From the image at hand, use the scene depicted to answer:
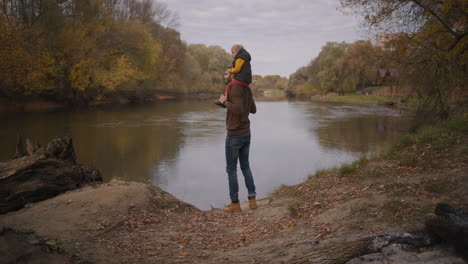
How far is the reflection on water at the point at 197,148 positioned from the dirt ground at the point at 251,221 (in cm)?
263

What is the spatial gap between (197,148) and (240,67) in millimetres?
9697

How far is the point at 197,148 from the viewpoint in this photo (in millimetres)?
15141

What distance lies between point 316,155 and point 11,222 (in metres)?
10.8

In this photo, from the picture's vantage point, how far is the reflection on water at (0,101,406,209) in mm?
10445

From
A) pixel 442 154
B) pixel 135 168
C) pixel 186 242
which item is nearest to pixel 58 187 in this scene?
pixel 186 242

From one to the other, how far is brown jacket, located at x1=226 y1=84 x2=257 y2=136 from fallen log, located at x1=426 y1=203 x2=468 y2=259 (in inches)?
122

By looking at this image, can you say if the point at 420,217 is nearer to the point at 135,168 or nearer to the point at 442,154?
the point at 442,154

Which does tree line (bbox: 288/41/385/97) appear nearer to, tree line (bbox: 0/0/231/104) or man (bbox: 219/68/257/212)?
tree line (bbox: 0/0/231/104)

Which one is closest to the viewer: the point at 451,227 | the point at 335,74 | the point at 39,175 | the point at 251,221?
the point at 451,227

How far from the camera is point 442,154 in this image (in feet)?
22.6

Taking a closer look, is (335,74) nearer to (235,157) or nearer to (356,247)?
(235,157)

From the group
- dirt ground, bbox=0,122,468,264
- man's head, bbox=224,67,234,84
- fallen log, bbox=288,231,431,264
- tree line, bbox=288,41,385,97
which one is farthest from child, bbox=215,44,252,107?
tree line, bbox=288,41,385,97

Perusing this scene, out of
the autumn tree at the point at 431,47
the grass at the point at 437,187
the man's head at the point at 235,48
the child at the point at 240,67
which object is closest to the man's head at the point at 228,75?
the child at the point at 240,67

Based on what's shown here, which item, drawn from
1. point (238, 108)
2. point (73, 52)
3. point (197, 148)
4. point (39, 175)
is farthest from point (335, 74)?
point (39, 175)
